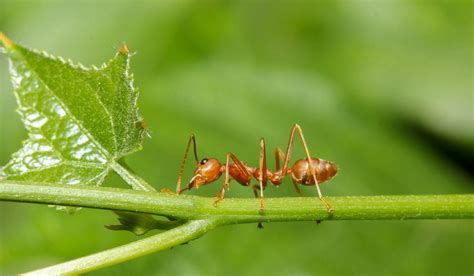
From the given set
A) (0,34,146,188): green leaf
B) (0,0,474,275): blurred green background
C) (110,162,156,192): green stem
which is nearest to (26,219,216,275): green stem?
(110,162,156,192): green stem

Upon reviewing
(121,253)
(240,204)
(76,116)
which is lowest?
(121,253)

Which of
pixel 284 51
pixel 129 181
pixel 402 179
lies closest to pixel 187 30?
pixel 284 51

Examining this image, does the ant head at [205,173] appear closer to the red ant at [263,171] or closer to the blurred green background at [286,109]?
the red ant at [263,171]

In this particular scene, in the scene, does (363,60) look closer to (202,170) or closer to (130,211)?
(202,170)

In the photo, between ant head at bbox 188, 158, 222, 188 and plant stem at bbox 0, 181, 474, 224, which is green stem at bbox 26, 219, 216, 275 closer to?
plant stem at bbox 0, 181, 474, 224

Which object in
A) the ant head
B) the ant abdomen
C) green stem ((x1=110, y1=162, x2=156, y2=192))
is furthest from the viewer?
the ant abdomen

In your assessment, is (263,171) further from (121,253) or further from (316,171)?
(121,253)

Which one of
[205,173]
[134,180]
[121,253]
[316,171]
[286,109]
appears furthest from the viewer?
[286,109]

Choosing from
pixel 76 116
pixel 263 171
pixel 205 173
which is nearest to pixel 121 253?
pixel 76 116
